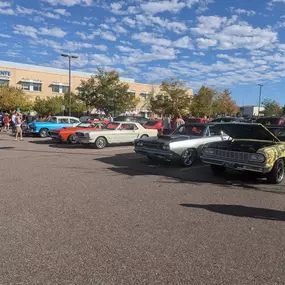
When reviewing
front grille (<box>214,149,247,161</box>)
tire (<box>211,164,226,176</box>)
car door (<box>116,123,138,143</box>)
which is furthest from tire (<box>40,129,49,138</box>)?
front grille (<box>214,149,247,161</box>)

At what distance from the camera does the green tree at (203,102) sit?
177ft

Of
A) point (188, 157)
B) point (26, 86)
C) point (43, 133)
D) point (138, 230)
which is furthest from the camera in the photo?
point (26, 86)

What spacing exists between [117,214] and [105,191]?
152 centimetres

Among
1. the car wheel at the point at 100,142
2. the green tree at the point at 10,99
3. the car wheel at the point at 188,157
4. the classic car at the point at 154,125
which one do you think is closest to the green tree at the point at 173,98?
the green tree at the point at 10,99

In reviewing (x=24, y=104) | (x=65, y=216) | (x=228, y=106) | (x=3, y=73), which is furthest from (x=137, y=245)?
(x=228, y=106)

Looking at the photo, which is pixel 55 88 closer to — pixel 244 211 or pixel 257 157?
pixel 257 157

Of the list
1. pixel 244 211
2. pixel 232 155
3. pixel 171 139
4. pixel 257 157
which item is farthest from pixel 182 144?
pixel 244 211

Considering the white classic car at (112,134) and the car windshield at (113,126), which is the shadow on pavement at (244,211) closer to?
the white classic car at (112,134)

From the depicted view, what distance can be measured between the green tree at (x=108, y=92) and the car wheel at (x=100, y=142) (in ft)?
76.0

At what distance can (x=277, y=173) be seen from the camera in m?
7.79

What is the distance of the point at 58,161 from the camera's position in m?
10.4

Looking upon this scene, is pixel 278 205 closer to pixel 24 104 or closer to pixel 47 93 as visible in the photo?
pixel 24 104

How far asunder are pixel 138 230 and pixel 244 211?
2176 millimetres

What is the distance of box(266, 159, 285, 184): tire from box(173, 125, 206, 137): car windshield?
307cm
